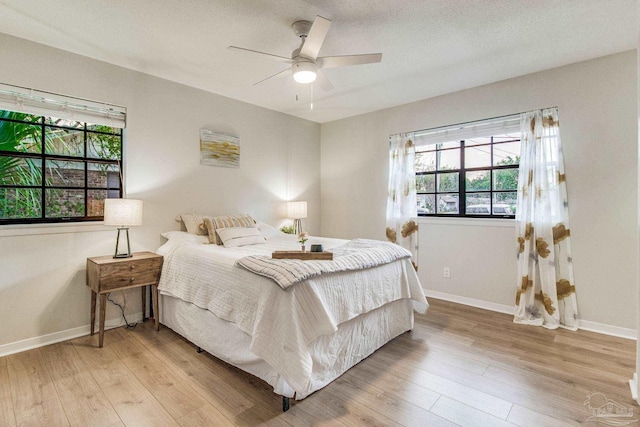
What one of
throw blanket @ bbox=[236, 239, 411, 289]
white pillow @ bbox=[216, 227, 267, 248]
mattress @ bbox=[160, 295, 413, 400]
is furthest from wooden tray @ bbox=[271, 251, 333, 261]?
white pillow @ bbox=[216, 227, 267, 248]

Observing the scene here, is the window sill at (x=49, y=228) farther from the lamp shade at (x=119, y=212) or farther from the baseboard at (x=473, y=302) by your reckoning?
the baseboard at (x=473, y=302)

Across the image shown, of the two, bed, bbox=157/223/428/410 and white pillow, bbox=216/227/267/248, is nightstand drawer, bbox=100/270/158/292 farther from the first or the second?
white pillow, bbox=216/227/267/248

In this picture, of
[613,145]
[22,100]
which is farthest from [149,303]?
[613,145]

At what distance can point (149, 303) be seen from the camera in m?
3.24

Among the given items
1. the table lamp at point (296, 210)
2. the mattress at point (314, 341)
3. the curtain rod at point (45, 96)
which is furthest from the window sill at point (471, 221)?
the curtain rod at point (45, 96)

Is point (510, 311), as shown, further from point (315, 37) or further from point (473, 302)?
point (315, 37)

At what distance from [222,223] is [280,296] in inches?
70.7

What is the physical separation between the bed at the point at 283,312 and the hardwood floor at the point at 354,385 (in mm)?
135

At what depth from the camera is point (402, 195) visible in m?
4.13

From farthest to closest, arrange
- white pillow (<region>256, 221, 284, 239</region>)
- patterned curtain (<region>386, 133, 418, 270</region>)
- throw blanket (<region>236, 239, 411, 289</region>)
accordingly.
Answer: patterned curtain (<region>386, 133, 418, 270</region>) → white pillow (<region>256, 221, 284, 239</region>) → throw blanket (<region>236, 239, 411, 289</region>)

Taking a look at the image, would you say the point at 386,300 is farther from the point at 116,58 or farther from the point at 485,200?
the point at 116,58

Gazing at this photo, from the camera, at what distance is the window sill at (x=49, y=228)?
8.20ft

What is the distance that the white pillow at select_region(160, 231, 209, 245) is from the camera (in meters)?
3.09

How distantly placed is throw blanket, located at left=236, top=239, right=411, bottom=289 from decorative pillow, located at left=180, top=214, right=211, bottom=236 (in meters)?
1.33
